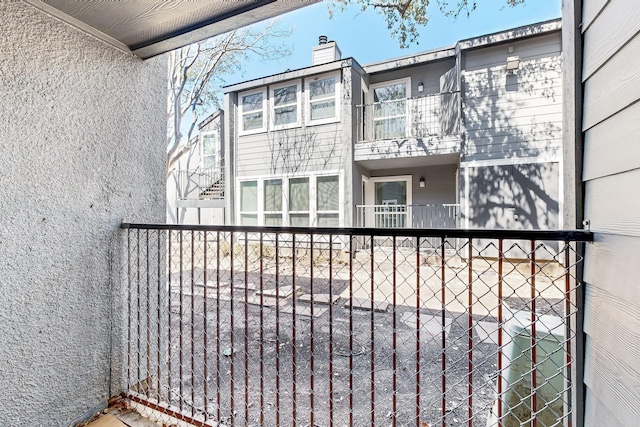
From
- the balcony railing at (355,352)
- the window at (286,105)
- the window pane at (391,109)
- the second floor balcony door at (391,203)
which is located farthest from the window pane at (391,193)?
the balcony railing at (355,352)

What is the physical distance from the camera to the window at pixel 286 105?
821 cm

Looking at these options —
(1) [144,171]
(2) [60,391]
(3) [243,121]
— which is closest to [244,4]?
(1) [144,171]

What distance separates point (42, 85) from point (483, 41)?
744cm

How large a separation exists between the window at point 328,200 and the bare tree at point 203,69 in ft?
15.6

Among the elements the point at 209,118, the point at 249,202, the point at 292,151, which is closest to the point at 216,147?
the point at 209,118

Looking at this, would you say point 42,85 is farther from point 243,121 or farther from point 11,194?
point 243,121

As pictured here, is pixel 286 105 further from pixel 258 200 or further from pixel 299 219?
pixel 299 219

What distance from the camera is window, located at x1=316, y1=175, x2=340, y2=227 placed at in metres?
7.71

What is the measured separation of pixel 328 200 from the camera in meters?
7.82

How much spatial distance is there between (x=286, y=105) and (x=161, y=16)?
23.3 ft

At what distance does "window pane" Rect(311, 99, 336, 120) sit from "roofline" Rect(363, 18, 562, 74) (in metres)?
1.38

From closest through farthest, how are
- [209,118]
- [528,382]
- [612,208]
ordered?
[612,208] < [528,382] < [209,118]

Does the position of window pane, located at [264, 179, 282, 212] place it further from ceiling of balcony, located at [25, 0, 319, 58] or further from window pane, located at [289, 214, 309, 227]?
ceiling of balcony, located at [25, 0, 319, 58]

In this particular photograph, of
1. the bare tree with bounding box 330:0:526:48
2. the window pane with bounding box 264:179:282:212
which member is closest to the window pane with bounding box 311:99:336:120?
the window pane with bounding box 264:179:282:212
